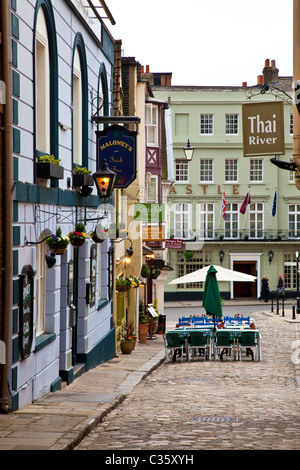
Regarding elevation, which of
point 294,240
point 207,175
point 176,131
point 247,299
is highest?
point 176,131

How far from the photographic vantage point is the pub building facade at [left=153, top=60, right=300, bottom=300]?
153 ft

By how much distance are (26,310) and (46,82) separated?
3.69 m

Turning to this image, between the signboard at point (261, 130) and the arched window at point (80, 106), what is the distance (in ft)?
10.7

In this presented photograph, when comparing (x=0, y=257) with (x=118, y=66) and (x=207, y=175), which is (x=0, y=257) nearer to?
(x=118, y=66)

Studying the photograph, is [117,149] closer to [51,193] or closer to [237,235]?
[51,193]

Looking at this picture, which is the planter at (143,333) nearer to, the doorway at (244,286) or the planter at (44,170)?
the planter at (44,170)

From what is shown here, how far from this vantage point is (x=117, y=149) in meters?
15.2

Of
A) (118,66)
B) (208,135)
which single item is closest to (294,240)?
(208,135)

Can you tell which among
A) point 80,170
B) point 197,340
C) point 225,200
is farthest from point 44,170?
point 225,200

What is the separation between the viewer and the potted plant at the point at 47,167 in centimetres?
1023

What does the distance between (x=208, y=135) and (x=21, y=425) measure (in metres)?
40.3

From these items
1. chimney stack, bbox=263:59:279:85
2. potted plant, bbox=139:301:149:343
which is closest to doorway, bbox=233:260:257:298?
chimney stack, bbox=263:59:279:85

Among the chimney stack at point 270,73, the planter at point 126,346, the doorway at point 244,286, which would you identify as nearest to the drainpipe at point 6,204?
the planter at point 126,346

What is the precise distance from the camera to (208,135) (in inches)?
1866
